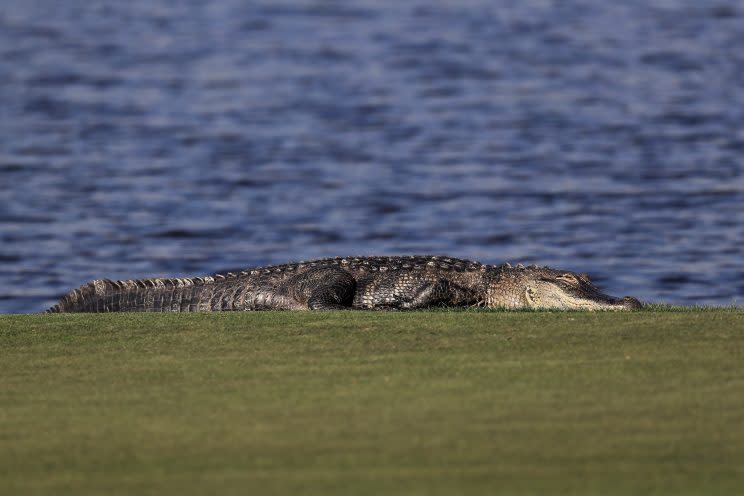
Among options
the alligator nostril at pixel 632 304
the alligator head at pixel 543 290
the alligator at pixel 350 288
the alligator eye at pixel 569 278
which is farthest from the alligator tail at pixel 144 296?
the alligator nostril at pixel 632 304

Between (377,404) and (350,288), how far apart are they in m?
4.92

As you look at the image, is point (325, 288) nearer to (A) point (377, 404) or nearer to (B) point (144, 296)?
(B) point (144, 296)

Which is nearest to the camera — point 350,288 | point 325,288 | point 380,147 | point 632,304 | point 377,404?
point 377,404

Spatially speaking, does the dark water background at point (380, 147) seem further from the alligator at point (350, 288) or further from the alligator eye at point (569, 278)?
the alligator eye at point (569, 278)

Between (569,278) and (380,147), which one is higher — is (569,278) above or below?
above

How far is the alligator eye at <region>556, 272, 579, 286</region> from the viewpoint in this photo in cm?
1024

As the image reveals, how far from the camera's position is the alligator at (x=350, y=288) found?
417 inches

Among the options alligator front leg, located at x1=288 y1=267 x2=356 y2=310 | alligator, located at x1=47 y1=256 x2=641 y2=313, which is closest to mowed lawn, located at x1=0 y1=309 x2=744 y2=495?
alligator front leg, located at x1=288 y1=267 x2=356 y2=310

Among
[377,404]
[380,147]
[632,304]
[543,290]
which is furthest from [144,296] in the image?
[380,147]

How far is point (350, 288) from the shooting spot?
1084 cm

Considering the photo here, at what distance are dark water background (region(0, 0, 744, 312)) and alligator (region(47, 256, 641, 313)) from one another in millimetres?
4450

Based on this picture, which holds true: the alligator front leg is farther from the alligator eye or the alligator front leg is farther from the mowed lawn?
the mowed lawn

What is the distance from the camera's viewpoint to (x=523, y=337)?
281 inches

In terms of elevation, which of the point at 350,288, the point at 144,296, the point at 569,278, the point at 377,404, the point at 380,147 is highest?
the point at 377,404
